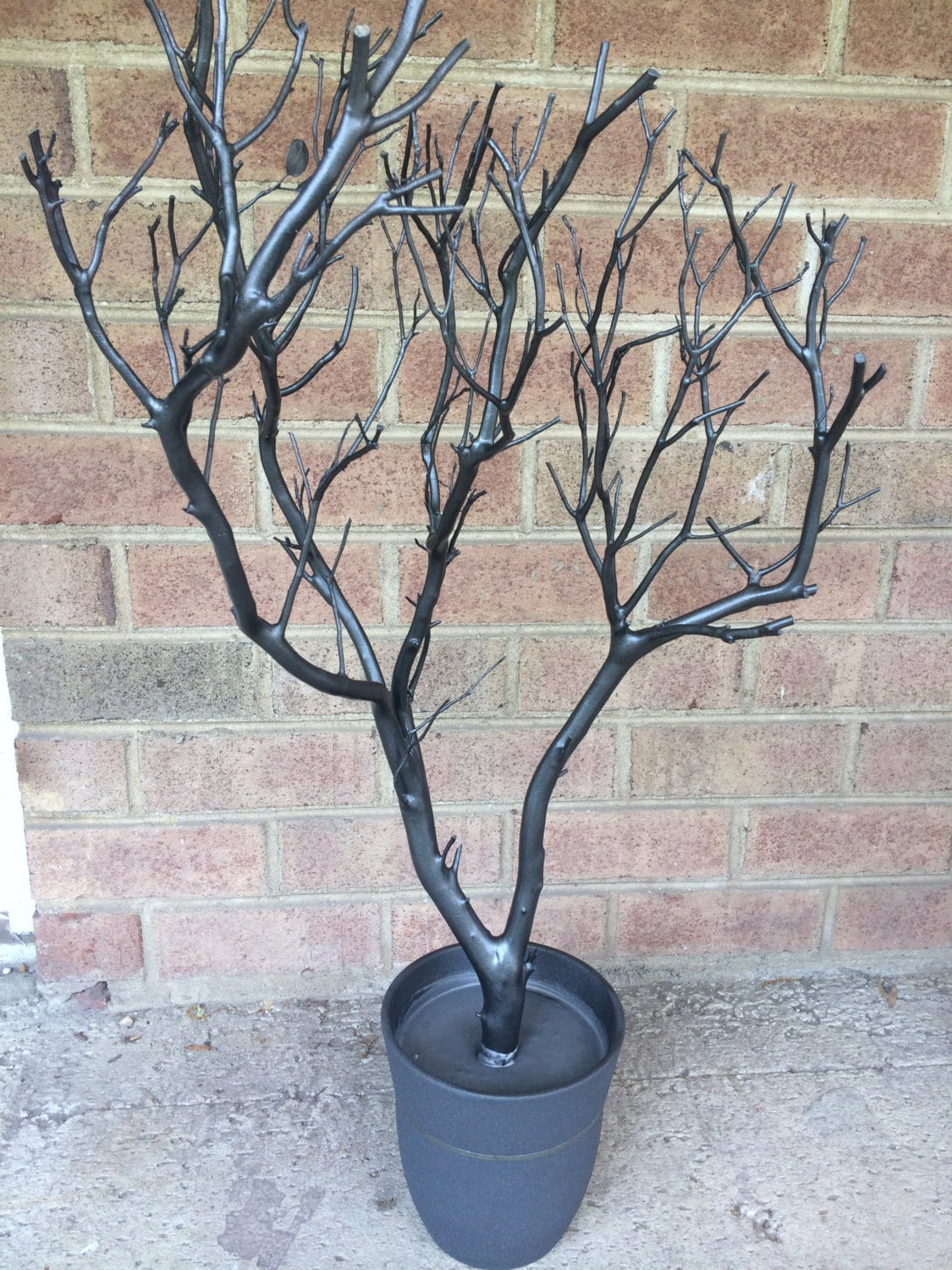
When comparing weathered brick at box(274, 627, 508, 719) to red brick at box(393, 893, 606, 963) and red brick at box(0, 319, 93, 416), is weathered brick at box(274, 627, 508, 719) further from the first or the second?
red brick at box(0, 319, 93, 416)

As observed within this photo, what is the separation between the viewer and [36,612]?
4.35 ft

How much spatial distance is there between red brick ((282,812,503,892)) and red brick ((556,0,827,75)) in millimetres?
990

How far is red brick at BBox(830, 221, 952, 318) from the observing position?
1.28 metres

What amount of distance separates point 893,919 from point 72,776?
122 centimetres

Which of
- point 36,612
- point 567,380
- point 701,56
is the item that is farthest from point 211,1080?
point 701,56

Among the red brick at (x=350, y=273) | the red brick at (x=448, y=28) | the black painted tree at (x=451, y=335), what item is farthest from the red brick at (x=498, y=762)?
the red brick at (x=448, y=28)

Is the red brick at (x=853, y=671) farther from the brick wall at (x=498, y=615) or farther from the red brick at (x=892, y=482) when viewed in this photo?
the red brick at (x=892, y=482)

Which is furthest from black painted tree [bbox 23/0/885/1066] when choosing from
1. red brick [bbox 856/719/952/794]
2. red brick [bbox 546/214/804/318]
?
red brick [bbox 856/719/952/794]

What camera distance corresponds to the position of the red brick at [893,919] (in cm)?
154

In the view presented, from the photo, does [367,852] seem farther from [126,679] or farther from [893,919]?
[893,919]

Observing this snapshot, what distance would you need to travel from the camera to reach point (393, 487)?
1304mm

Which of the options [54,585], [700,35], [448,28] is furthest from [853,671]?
[54,585]

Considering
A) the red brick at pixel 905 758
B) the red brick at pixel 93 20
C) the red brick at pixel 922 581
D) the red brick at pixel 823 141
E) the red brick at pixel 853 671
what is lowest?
the red brick at pixel 905 758

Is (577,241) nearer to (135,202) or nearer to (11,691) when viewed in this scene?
(135,202)
